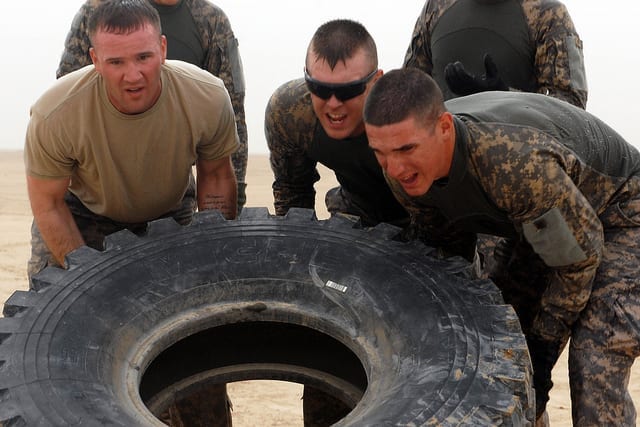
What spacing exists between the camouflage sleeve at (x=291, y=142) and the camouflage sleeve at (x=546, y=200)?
964 millimetres

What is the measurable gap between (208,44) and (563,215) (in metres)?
3.02

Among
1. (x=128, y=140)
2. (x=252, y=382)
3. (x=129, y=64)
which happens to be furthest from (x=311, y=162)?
(x=252, y=382)

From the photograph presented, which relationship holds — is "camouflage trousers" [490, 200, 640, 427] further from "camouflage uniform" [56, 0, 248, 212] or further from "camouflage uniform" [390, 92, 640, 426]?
"camouflage uniform" [56, 0, 248, 212]

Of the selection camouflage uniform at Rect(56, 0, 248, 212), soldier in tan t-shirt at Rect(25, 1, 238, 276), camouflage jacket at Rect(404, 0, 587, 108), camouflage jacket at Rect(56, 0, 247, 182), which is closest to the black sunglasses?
soldier in tan t-shirt at Rect(25, 1, 238, 276)

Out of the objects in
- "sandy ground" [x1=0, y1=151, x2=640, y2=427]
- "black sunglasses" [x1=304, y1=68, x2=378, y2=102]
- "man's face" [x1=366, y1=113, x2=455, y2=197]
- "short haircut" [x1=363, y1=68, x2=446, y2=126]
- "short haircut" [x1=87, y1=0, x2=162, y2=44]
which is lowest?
"sandy ground" [x1=0, y1=151, x2=640, y2=427]

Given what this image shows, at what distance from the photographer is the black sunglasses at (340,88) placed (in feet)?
9.33

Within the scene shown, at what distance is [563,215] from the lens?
2.47 meters

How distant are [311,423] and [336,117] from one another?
5.16 ft

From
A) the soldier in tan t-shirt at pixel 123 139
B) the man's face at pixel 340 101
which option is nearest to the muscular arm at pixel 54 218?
the soldier in tan t-shirt at pixel 123 139

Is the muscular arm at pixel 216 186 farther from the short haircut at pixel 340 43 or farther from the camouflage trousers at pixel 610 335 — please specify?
the camouflage trousers at pixel 610 335

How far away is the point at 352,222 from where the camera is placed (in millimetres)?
A: 2707

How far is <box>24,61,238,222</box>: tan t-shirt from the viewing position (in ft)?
9.78

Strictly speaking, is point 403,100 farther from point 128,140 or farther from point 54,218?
point 54,218

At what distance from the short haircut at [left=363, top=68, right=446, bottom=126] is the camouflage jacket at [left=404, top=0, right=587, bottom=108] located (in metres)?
1.46
